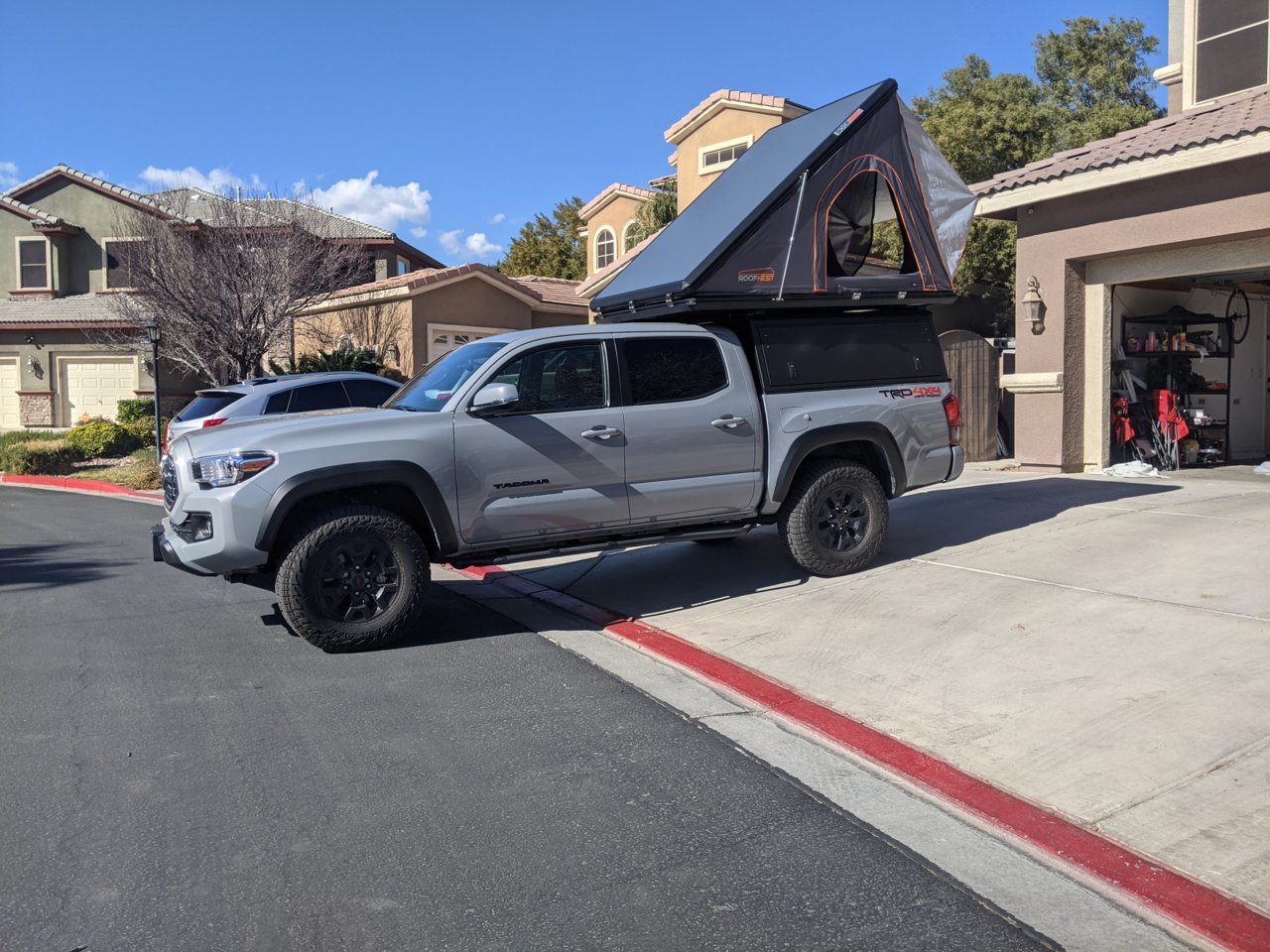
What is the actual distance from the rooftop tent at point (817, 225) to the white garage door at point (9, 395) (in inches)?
1009

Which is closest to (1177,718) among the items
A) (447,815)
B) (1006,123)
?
(447,815)

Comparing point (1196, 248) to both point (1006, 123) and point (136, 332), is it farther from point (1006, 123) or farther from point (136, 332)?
point (136, 332)

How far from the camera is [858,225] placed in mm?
8758

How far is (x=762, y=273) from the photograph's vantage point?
25.6 feet

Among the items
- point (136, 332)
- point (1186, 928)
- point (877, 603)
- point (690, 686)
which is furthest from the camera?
point (136, 332)

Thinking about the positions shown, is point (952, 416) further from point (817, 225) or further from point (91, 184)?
point (91, 184)

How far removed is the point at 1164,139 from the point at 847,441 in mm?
6403

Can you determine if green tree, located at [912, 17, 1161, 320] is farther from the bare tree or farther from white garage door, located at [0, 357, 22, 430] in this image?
white garage door, located at [0, 357, 22, 430]

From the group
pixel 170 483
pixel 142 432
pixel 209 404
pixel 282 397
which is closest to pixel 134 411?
pixel 142 432

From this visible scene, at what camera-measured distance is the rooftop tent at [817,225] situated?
7.75 m

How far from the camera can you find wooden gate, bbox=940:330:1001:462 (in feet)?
51.2

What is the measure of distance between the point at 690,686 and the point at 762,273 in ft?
11.1

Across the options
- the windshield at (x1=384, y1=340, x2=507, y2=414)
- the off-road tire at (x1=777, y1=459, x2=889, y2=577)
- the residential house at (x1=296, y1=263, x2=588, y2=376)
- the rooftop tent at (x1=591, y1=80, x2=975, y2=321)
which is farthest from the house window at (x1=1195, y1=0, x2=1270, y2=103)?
the residential house at (x1=296, y1=263, x2=588, y2=376)

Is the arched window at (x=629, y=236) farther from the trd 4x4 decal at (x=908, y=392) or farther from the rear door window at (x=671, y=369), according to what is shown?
the rear door window at (x=671, y=369)
